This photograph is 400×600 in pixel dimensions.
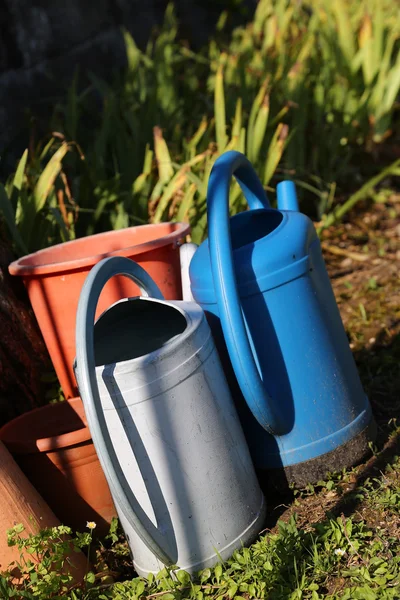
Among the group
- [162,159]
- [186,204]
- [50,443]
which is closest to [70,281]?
[50,443]

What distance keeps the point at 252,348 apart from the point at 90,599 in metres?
0.65

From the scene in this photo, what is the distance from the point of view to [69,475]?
1770mm

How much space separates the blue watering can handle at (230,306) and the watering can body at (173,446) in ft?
0.17

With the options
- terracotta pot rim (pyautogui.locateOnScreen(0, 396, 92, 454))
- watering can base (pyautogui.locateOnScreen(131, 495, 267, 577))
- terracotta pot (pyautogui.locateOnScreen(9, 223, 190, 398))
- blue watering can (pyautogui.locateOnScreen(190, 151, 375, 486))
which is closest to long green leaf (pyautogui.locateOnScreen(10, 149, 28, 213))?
terracotta pot (pyautogui.locateOnScreen(9, 223, 190, 398))

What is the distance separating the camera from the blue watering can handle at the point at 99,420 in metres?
1.40

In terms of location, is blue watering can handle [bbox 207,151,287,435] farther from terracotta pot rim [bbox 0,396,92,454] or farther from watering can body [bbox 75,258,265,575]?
terracotta pot rim [bbox 0,396,92,454]

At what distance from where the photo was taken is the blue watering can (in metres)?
1.61

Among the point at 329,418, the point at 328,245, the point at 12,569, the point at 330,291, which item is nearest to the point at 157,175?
the point at 328,245

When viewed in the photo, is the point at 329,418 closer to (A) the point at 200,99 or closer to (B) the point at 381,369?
(B) the point at 381,369

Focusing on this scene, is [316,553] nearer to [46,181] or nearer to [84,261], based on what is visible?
[84,261]

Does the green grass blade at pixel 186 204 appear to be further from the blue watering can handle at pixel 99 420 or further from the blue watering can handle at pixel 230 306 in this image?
the blue watering can handle at pixel 99 420

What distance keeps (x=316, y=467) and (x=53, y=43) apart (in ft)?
9.45

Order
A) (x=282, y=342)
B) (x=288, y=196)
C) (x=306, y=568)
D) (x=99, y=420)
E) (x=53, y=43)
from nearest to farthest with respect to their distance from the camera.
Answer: (x=99, y=420), (x=306, y=568), (x=282, y=342), (x=288, y=196), (x=53, y=43)

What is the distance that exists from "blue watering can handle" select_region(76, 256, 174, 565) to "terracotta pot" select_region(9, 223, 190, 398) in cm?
35
